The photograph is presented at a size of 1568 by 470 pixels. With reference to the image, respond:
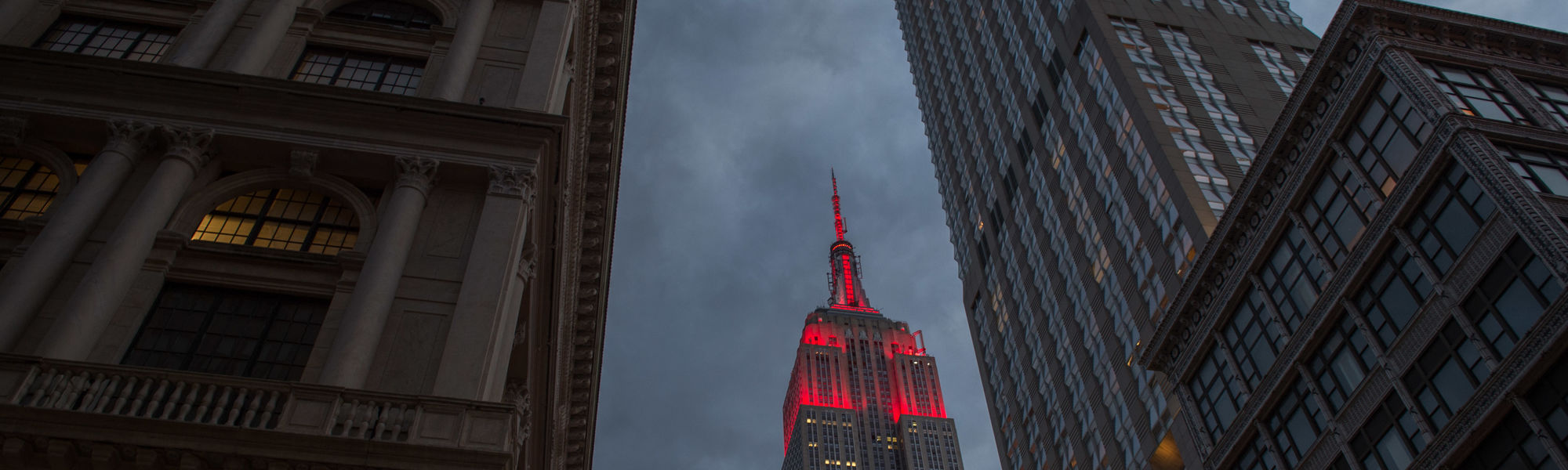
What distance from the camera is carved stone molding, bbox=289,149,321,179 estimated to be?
2286 centimetres

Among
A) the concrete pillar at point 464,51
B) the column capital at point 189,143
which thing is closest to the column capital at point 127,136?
the column capital at point 189,143

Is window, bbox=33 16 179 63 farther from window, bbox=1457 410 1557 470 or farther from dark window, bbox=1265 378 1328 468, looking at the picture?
dark window, bbox=1265 378 1328 468

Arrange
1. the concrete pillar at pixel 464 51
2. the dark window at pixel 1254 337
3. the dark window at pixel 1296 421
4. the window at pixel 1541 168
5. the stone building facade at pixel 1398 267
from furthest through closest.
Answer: the dark window at pixel 1254 337
the dark window at pixel 1296 421
the window at pixel 1541 168
the stone building facade at pixel 1398 267
the concrete pillar at pixel 464 51

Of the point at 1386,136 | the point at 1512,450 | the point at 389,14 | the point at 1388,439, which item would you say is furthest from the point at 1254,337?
the point at 389,14

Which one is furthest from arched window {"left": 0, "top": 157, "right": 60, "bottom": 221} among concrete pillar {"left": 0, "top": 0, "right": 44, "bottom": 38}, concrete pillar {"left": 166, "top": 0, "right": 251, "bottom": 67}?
concrete pillar {"left": 0, "top": 0, "right": 44, "bottom": 38}

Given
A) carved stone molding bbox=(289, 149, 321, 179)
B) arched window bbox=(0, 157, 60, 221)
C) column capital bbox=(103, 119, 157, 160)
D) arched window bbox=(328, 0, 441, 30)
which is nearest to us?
arched window bbox=(0, 157, 60, 221)

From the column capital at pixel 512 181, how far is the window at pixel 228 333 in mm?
4470

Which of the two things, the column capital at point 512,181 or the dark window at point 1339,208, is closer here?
the column capital at point 512,181

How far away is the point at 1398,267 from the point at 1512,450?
7.69 meters

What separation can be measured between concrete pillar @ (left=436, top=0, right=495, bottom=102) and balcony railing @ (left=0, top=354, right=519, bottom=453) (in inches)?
383

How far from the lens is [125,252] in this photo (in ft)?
63.8

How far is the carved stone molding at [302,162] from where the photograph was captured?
22.9 metres

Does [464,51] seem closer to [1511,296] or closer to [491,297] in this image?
[491,297]

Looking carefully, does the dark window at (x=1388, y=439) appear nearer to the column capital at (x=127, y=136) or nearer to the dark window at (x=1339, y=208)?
the dark window at (x=1339, y=208)
